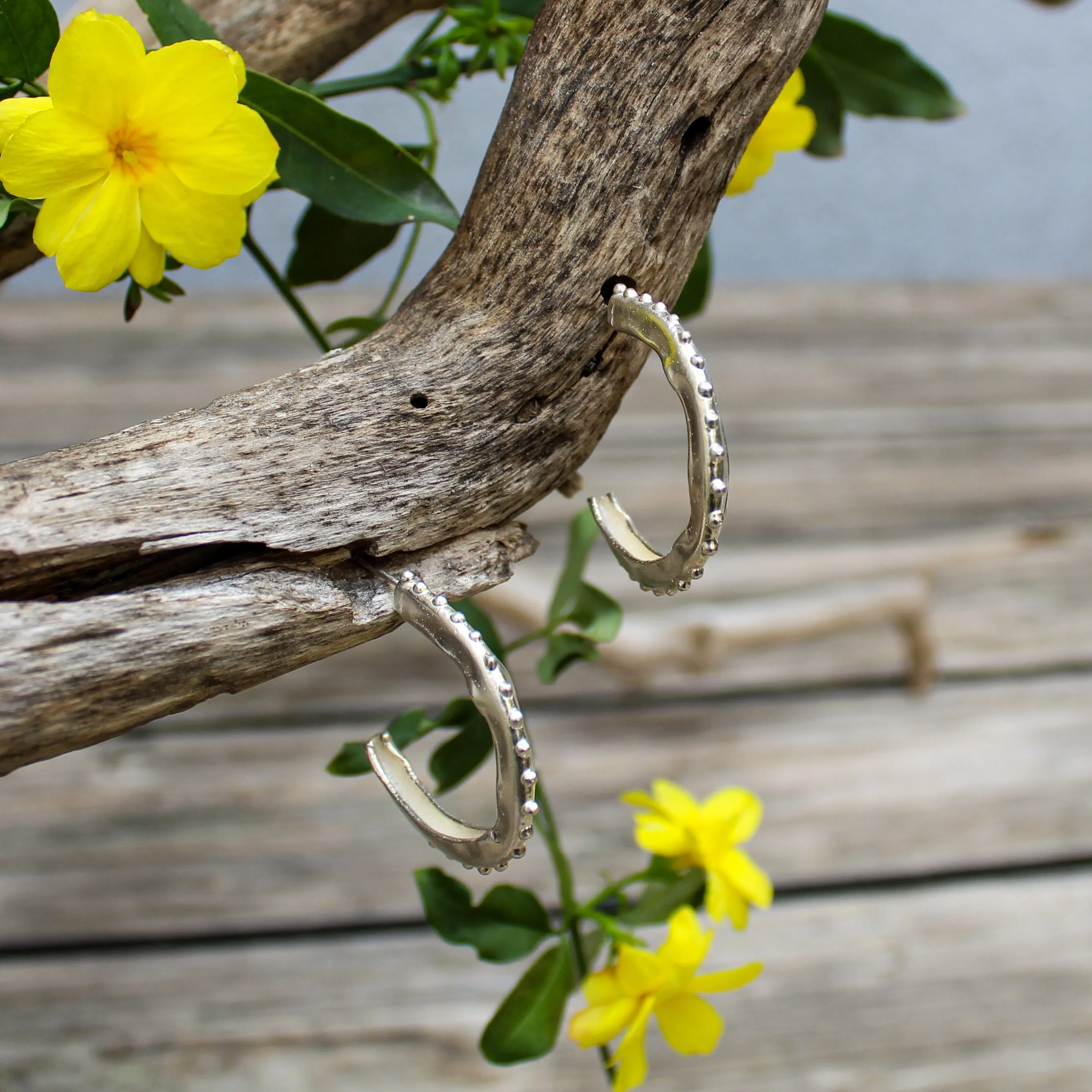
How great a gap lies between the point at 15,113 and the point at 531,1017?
0.26 m

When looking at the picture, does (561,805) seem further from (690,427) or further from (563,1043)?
(690,427)

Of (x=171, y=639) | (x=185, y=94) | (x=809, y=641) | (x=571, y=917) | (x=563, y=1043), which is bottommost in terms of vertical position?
(x=563, y=1043)

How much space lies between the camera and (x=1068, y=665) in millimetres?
757

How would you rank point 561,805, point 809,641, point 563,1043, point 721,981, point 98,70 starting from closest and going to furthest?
point 98,70 < point 721,981 < point 563,1043 < point 561,805 < point 809,641

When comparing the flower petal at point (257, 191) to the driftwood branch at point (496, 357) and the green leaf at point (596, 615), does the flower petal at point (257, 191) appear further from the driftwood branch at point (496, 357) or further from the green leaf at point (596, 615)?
the green leaf at point (596, 615)

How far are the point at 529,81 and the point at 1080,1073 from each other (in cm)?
57

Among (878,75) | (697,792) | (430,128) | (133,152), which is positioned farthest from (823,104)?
(697,792)

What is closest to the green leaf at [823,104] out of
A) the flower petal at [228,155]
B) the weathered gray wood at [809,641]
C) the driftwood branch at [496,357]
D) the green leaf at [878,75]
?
the green leaf at [878,75]

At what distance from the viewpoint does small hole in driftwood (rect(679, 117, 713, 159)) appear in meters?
0.24

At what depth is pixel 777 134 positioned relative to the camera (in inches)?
12.6

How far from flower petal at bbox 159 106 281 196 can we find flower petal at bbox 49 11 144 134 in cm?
1

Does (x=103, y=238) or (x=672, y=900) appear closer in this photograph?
(x=103, y=238)

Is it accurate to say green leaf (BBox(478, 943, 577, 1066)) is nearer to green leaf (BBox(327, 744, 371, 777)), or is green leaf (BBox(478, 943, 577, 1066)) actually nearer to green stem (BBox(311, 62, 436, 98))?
green leaf (BBox(327, 744, 371, 777))

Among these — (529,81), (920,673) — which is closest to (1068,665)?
(920,673)
